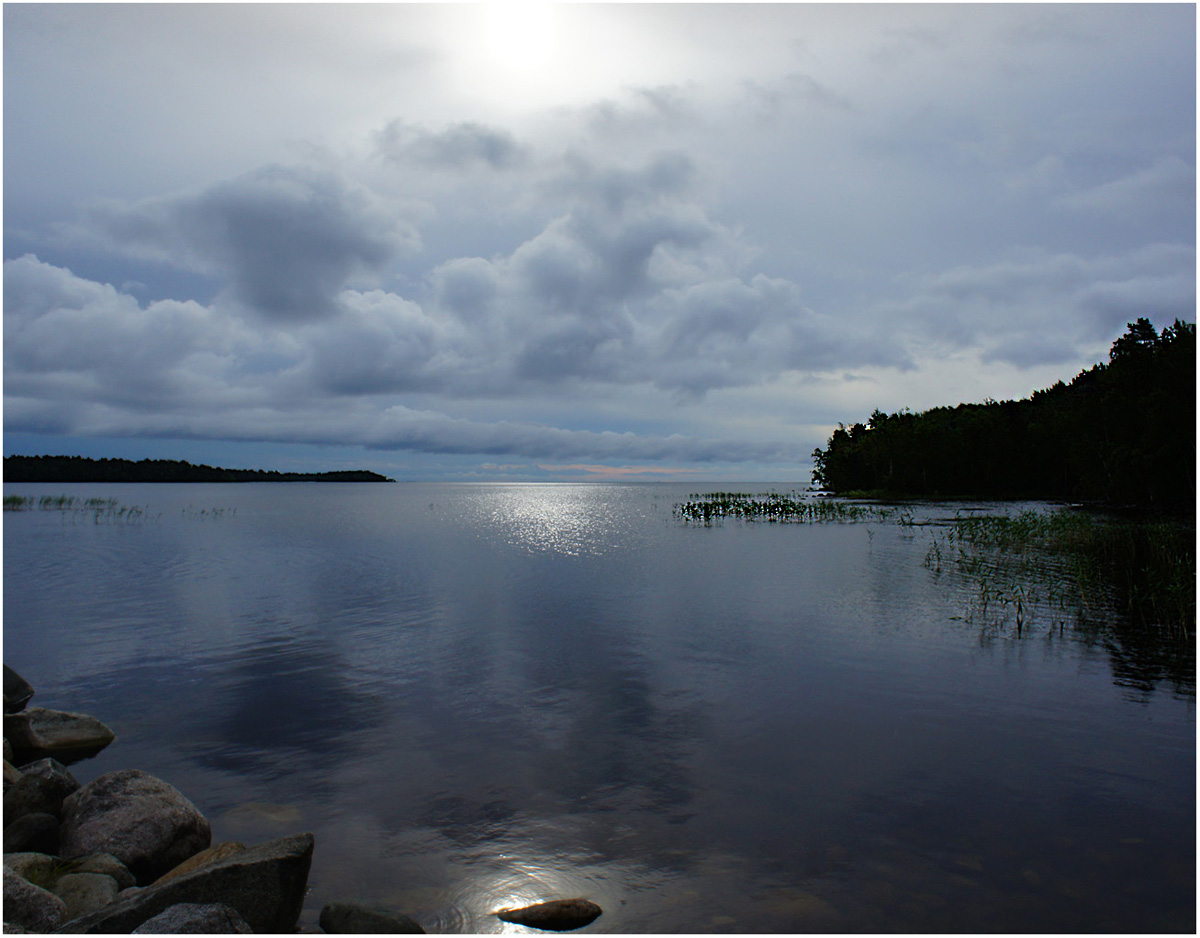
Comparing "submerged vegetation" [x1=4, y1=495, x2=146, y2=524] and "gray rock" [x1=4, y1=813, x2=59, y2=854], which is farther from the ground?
"submerged vegetation" [x1=4, y1=495, x2=146, y2=524]

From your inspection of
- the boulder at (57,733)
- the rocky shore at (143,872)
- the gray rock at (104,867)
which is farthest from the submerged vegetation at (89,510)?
the gray rock at (104,867)

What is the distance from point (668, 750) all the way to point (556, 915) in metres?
5.85

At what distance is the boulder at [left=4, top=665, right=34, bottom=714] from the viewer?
51.6 ft

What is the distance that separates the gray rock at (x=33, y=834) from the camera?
9.94 m

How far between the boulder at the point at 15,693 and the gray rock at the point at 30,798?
255 inches

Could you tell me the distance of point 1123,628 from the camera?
23.4 m

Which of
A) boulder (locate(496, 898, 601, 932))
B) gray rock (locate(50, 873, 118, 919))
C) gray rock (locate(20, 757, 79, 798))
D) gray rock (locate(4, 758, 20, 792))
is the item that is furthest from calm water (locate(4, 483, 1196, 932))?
gray rock (locate(4, 758, 20, 792))

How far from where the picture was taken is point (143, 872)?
30.8 feet

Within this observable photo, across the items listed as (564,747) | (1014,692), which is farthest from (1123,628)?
(564,747)

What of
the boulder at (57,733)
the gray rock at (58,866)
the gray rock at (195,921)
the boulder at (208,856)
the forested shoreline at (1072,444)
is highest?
the forested shoreline at (1072,444)

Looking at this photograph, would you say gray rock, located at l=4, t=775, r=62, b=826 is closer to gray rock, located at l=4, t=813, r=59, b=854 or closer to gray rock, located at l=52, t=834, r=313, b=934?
gray rock, located at l=4, t=813, r=59, b=854

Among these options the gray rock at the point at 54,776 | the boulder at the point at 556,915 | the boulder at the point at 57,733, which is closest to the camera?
the boulder at the point at 556,915

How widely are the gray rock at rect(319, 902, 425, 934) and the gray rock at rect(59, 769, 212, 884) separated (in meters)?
3.33

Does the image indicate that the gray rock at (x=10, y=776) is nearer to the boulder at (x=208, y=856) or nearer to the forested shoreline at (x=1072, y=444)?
the boulder at (x=208, y=856)
